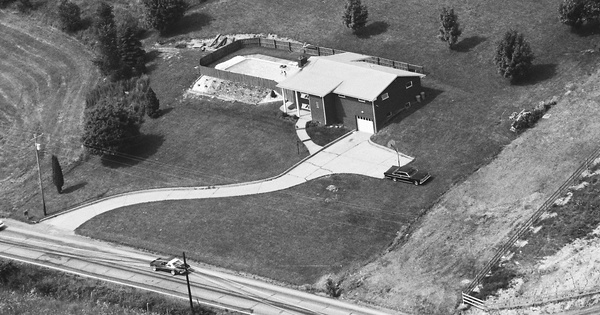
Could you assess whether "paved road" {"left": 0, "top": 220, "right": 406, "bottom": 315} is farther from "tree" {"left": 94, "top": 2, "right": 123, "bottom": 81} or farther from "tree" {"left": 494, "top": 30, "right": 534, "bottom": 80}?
"tree" {"left": 494, "top": 30, "right": 534, "bottom": 80}

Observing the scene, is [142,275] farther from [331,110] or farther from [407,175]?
[331,110]

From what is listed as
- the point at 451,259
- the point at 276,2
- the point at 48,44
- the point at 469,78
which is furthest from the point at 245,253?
the point at 48,44

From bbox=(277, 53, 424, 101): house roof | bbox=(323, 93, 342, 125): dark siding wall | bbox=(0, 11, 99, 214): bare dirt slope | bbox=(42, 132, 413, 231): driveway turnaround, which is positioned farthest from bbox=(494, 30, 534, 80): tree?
bbox=(0, 11, 99, 214): bare dirt slope

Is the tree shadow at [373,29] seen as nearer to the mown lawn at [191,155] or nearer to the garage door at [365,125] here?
Answer: the mown lawn at [191,155]

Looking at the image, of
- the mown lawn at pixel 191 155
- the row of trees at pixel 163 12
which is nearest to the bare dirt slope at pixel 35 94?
the mown lawn at pixel 191 155

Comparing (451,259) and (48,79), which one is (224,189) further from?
(48,79)

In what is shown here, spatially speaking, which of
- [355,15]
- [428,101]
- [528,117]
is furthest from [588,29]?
[355,15]
